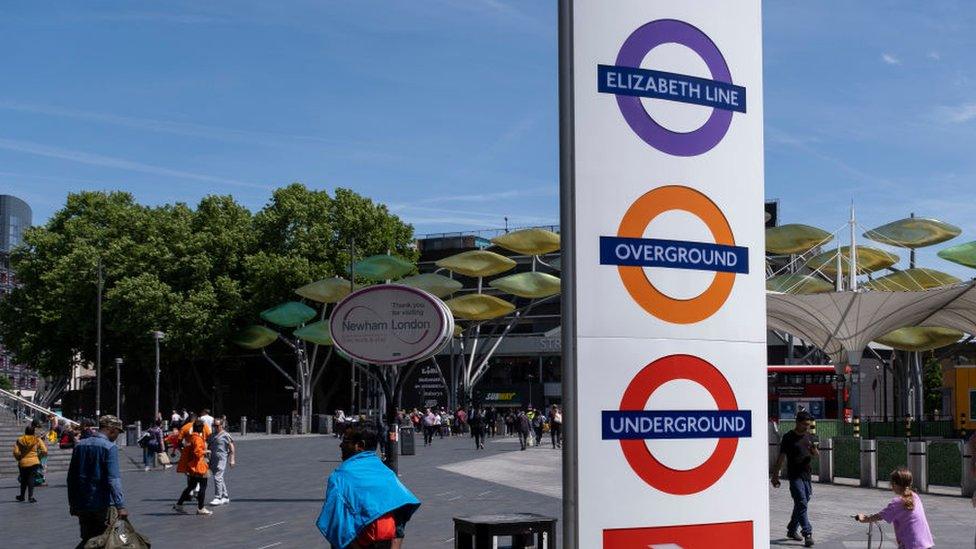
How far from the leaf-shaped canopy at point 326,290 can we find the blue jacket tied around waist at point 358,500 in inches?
2259

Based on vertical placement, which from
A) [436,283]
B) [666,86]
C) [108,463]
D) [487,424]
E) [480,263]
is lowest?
[487,424]

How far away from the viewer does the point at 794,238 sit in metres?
63.8

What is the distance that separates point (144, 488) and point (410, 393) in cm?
5652

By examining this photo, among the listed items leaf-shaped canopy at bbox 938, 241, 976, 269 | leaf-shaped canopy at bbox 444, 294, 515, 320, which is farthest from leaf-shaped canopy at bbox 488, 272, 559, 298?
leaf-shaped canopy at bbox 938, 241, 976, 269

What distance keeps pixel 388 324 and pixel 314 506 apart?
8.22 meters

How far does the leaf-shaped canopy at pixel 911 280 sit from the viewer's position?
214 ft

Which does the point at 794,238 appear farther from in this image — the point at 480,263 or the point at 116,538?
the point at 116,538

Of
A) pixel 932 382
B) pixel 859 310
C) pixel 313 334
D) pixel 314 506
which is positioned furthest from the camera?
pixel 932 382

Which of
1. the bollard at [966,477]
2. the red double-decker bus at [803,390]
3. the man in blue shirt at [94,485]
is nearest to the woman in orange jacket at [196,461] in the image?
the man in blue shirt at [94,485]

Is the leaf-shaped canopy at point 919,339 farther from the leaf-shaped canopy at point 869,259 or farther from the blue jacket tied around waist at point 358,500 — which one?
the blue jacket tied around waist at point 358,500

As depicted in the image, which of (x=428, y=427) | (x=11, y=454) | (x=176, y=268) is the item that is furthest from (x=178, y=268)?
(x=11, y=454)

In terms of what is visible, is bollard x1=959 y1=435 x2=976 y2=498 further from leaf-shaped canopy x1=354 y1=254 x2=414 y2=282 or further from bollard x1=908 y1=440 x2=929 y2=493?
leaf-shaped canopy x1=354 y1=254 x2=414 y2=282

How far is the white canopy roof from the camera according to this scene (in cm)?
4597

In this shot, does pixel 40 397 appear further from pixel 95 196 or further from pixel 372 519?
pixel 372 519
